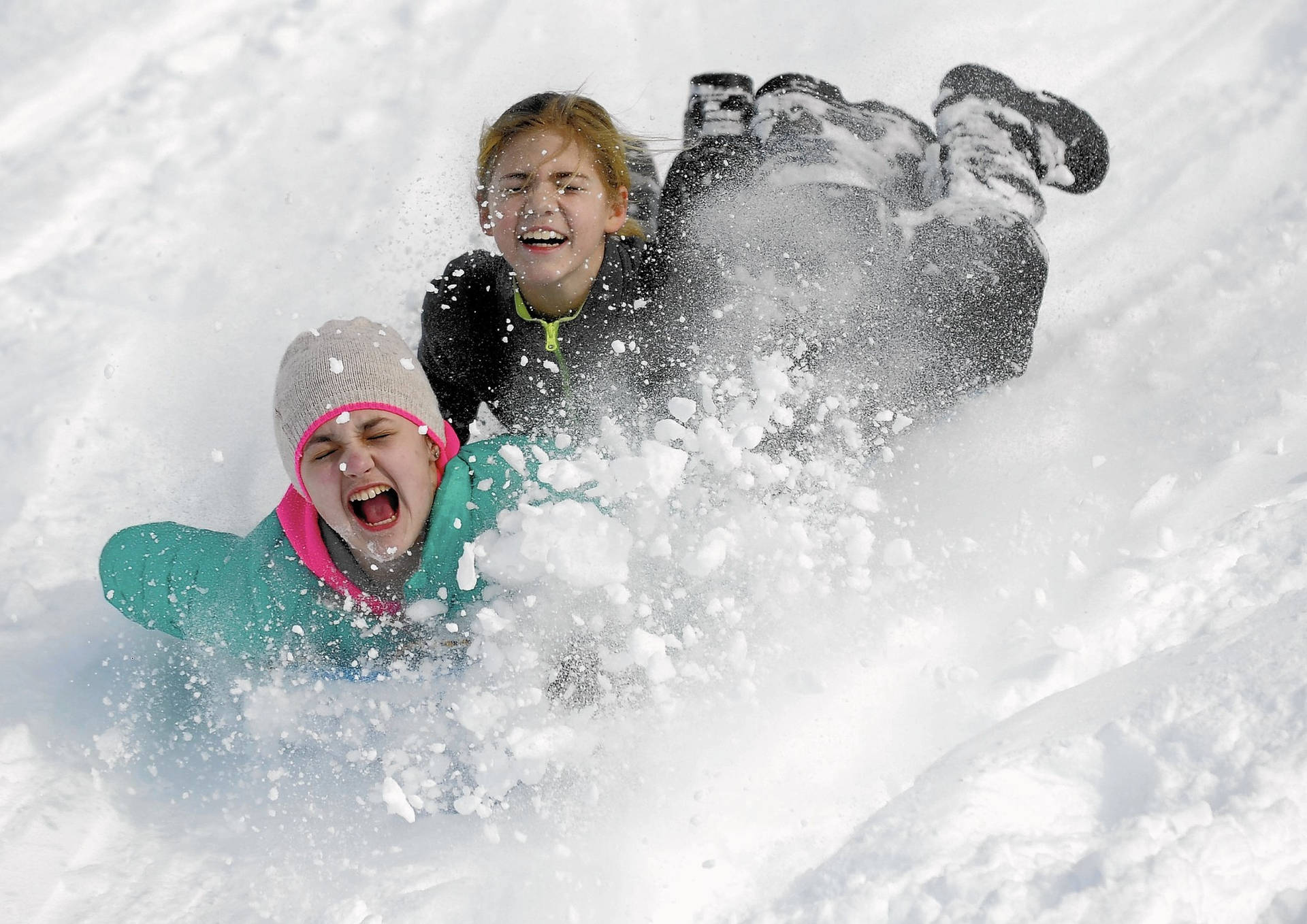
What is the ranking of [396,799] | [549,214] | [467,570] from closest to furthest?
1. [396,799]
2. [467,570]
3. [549,214]

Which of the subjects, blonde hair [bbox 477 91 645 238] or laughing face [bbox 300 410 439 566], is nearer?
laughing face [bbox 300 410 439 566]

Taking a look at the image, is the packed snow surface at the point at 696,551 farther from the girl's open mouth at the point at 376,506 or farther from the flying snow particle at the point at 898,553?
the girl's open mouth at the point at 376,506

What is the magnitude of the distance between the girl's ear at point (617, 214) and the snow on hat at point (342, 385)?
0.58 m

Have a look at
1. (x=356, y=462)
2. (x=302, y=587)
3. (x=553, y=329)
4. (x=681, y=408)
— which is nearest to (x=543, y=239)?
(x=553, y=329)

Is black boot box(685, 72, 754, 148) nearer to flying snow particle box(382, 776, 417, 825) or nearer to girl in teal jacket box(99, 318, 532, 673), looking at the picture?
girl in teal jacket box(99, 318, 532, 673)

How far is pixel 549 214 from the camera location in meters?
2.08

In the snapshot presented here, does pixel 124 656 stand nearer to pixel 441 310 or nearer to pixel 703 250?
pixel 441 310

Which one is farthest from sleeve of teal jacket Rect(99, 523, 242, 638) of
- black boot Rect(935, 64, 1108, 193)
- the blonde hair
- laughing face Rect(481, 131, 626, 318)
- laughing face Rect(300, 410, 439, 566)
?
black boot Rect(935, 64, 1108, 193)

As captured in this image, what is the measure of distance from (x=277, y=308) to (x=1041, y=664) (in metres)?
2.08

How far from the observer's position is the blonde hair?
2.17 m

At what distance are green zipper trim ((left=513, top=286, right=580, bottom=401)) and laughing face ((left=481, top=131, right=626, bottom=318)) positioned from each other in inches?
1.0

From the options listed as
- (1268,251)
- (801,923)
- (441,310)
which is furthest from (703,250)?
(801,923)

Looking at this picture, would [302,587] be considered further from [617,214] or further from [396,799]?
[617,214]

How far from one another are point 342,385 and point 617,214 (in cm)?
80
